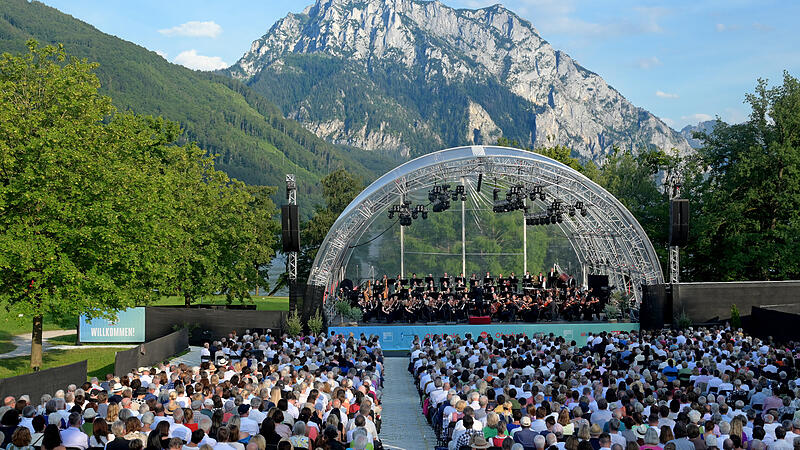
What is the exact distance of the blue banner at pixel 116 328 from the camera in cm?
2723

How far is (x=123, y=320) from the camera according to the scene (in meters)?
27.2

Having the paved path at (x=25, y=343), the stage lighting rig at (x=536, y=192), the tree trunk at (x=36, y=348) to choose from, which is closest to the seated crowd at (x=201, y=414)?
the tree trunk at (x=36, y=348)

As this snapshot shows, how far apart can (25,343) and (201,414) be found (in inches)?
925

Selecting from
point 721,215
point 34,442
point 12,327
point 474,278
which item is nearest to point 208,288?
point 12,327

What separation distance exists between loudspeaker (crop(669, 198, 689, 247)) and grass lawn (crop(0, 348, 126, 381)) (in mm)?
21048

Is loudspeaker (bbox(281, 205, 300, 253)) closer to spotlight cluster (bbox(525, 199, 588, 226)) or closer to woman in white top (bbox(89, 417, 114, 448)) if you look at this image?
spotlight cluster (bbox(525, 199, 588, 226))

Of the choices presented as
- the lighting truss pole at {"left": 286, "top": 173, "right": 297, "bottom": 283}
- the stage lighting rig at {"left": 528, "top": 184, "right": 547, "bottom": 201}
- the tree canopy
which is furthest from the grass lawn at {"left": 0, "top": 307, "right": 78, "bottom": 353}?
the stage lighting rig at {"left": 528, "top": 184, "right": 547, "bottom": 201}

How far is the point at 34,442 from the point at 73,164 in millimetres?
13972

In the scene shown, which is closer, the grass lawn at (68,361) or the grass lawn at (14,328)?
the grass lawn at (68,361)

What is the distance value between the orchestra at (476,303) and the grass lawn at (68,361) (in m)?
9.98

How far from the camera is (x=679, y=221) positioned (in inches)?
1074

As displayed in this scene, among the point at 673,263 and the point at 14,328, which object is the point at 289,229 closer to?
the point at 673,263

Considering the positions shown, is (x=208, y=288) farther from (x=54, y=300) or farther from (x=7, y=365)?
(x=54, y=300)

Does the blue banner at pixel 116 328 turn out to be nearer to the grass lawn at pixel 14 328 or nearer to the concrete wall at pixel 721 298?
the grass lawn at pixel 14 328
